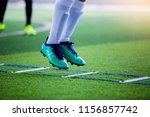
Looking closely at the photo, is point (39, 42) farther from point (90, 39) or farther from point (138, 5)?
point (138, 5)

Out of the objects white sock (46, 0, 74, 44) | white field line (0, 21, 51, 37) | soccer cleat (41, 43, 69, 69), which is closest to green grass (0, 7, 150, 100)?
soccer cleat (41, 43, 69, 69)

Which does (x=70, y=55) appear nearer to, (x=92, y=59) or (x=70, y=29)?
(x=70, y=29)

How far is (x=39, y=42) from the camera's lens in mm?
9734

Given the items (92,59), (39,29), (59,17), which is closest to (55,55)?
(59,17)

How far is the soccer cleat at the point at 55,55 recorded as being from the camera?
6.18m

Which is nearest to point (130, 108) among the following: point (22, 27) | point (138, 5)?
point (22, 27)

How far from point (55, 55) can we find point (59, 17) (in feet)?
1.37

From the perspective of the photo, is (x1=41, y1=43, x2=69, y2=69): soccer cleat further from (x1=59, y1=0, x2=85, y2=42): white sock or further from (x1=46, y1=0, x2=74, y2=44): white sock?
(x1=59, y1=0, x2=85, y2=42): white sock

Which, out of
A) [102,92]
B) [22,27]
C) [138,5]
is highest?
[102,92]

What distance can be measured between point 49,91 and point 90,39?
4.67 metres

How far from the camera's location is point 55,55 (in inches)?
245

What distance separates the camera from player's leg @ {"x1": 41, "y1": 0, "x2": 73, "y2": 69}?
6.20 meters

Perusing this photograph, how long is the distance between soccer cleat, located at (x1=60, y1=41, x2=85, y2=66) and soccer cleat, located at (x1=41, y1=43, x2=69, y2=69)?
0.31ft

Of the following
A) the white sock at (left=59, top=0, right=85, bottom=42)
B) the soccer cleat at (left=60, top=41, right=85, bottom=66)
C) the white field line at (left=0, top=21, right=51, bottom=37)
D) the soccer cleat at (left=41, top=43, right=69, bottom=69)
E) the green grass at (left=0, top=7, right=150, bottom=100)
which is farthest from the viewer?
the white field line at (left=0, top=21, right=51, bottom=37)
